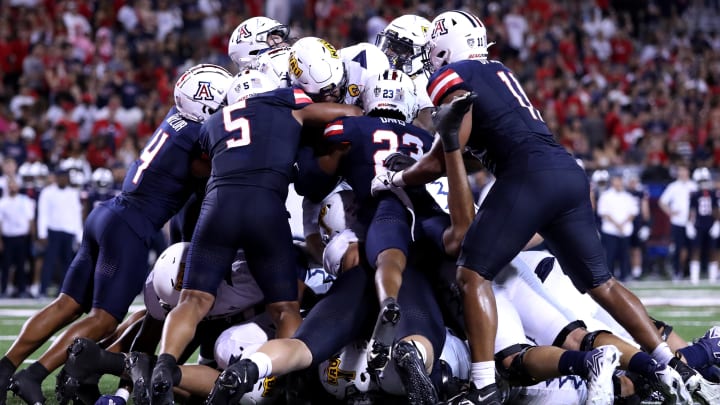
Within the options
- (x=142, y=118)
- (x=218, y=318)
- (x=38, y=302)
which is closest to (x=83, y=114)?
(x=142, y=118)

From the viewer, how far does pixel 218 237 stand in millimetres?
5086

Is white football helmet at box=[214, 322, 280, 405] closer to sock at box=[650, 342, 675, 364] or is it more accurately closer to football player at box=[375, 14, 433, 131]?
sock at box=[650, 342, 675, 364]

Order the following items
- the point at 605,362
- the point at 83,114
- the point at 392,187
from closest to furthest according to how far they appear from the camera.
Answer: the point at 605,362
the point at 392,187
the point at 83,114

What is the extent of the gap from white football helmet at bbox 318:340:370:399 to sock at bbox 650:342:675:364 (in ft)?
4.54

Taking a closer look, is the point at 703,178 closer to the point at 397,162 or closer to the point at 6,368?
the point at 397,162

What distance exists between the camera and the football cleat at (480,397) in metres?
4.68

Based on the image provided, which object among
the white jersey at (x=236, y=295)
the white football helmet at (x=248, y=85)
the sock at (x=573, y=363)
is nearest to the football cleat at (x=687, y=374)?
the sock at (x=573, y=363)

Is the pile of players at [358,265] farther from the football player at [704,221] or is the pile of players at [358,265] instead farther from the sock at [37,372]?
the football player at [704,221]

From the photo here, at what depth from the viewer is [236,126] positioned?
536cm

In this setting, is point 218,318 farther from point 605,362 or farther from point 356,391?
point 605,362

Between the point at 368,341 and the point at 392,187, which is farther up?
the point at 392,187

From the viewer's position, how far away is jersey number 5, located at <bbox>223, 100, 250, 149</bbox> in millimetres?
5293

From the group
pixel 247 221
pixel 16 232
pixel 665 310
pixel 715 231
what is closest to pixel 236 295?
pixel 247 221

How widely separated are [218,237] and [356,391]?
39.7 inches
